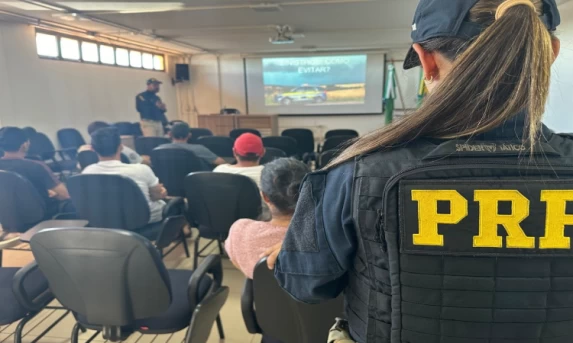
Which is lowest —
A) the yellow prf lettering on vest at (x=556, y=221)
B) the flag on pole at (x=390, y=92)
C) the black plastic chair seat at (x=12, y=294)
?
the black plastic chair seat at (x=12, y=294)

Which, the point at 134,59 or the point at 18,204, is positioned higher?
the point at 134,59

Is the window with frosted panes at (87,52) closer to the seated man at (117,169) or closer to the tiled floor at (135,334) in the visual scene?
the seated man at (117,169)

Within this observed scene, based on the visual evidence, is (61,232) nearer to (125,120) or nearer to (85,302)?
(85,302)

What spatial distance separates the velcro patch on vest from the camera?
0.60m

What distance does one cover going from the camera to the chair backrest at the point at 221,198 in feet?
8.05

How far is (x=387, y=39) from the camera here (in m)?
7.42

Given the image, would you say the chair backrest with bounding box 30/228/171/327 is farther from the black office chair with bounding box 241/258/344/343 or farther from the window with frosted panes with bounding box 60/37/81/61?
the window with frosted panes with bounding box 60/37/81/61

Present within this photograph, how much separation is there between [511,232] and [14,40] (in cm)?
666

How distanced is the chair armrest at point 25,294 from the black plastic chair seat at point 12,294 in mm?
27

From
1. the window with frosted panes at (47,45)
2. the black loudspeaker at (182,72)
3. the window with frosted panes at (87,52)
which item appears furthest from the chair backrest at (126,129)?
the black loudspeaker at (182,72)

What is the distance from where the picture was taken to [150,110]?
24.1 ft

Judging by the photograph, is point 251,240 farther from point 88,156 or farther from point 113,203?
point 88,156

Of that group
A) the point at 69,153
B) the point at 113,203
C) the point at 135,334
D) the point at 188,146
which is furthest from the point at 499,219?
the point at 69,153

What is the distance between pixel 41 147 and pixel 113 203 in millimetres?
3870
